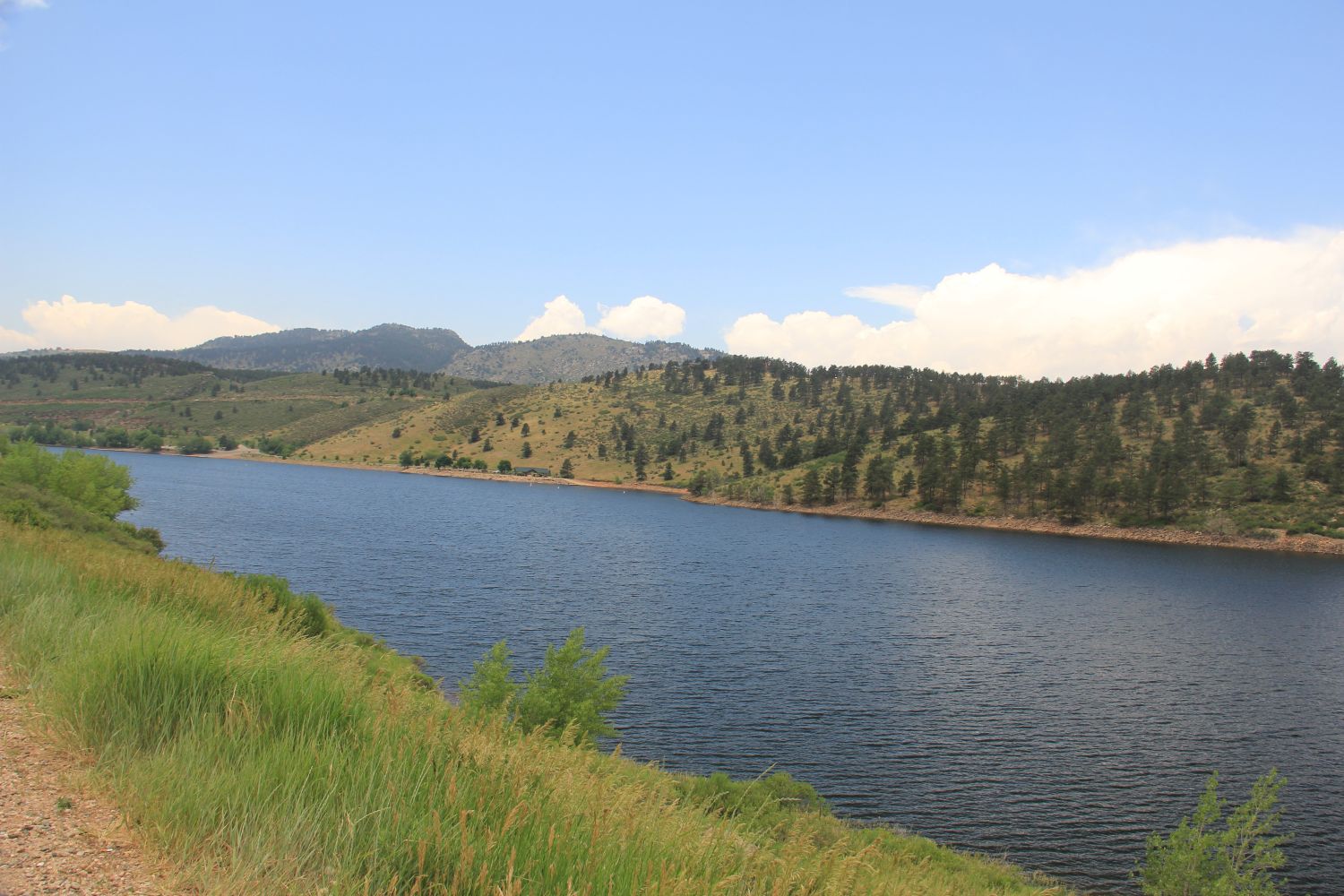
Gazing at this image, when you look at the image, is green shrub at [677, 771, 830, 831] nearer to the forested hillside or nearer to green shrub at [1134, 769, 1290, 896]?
green shrub at [1134, 769, 1290, 896]

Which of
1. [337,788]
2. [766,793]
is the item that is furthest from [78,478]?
[337,788]

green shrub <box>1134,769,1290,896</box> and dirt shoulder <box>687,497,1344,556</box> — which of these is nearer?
green shrub <box>1134,769,1290,896</box>

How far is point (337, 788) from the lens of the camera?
16.2 ft

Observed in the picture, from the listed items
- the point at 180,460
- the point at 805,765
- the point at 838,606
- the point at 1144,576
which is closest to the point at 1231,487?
the point at 1144,576

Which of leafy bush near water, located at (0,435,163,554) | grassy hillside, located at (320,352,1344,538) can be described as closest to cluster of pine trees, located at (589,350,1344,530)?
grassy hillside, located at (320,352,1344,538)

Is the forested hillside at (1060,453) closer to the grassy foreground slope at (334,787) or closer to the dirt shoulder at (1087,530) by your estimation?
the dirt shoulder at (1087,530)

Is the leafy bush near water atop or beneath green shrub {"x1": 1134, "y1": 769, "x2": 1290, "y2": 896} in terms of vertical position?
atop

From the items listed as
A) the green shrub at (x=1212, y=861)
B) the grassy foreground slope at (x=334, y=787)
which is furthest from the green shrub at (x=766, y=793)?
the grassy foreground slope at (x=334, y=787)

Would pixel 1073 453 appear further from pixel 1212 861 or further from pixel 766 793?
pixel 766 793

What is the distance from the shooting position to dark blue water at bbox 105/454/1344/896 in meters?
26.1

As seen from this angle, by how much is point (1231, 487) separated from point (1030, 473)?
27.4 metres

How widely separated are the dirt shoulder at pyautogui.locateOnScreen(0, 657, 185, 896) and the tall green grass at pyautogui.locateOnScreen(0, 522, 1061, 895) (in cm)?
15

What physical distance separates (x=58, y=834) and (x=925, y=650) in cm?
4463

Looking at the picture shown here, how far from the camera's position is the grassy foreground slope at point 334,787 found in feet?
14.1
